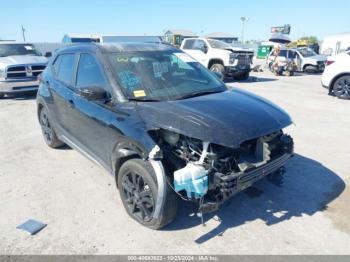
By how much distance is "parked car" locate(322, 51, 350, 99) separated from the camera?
9555 millimetres

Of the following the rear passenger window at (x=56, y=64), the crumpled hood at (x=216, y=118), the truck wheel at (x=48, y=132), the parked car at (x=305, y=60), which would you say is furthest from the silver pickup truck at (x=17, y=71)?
the parked car at (x=305, y=60)

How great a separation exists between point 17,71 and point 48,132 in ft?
18.2

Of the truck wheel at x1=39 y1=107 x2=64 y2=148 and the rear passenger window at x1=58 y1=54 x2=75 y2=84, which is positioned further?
the truck wheel at x1=39 y1=107 x2=64 y2=148

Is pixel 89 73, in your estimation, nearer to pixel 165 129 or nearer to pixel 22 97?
pixel 165 129

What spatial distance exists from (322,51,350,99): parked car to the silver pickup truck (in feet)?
32.8

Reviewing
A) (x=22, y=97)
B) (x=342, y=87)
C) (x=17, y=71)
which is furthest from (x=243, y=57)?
(x=22, y=97)

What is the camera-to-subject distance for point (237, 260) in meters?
2.66

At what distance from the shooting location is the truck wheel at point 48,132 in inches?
204

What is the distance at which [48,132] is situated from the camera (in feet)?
17.5

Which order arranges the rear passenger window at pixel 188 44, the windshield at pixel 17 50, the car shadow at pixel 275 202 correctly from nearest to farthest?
the car shadow at pixel 275 202 < the windshield at pixel 17 50 < the rear passenger window at pixel 188 44

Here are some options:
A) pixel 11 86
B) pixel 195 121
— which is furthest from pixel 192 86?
pixel 11 86

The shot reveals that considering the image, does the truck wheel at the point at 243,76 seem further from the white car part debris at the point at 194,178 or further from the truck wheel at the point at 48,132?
the white car part debris at the point at 194,178

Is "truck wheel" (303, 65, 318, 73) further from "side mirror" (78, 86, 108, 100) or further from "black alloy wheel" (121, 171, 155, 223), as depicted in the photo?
"black alloy wheel" (121, 171, 155, 223)

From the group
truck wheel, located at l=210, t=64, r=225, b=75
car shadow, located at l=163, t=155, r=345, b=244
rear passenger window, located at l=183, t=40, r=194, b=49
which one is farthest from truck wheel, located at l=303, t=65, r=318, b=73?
car shadow, located at l=163, t=155, r=345, b=244
